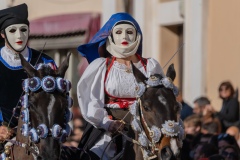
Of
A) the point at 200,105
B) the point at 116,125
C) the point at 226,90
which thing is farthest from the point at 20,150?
the point at 226,90

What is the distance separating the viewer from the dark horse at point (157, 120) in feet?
33.5

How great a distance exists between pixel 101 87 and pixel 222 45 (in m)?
8.33

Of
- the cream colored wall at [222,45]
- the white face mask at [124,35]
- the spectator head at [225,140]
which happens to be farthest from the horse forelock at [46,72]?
the cream colored wall at [222,45]

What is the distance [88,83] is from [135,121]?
1084 mm

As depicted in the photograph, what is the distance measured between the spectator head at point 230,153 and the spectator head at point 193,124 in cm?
114

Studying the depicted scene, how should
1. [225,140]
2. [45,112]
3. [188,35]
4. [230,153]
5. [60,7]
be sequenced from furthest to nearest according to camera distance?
[60,7]
[188,35]
[225,140]
[230,153]
[45,112]

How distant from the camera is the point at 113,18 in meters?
11.6

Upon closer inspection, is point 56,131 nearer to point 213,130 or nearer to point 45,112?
point 45,112

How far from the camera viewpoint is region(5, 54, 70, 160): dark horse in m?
10.1

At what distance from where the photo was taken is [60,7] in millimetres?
25047

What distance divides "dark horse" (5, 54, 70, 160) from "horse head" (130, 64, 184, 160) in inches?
26.7

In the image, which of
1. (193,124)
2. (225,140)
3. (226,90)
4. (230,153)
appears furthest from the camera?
(226,90)

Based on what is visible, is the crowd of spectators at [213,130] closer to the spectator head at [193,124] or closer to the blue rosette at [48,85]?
the spectator head at [193,124]

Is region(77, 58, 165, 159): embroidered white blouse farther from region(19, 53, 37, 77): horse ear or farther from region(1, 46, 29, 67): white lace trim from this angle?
region(19, 53, 37, 77): horse ear
